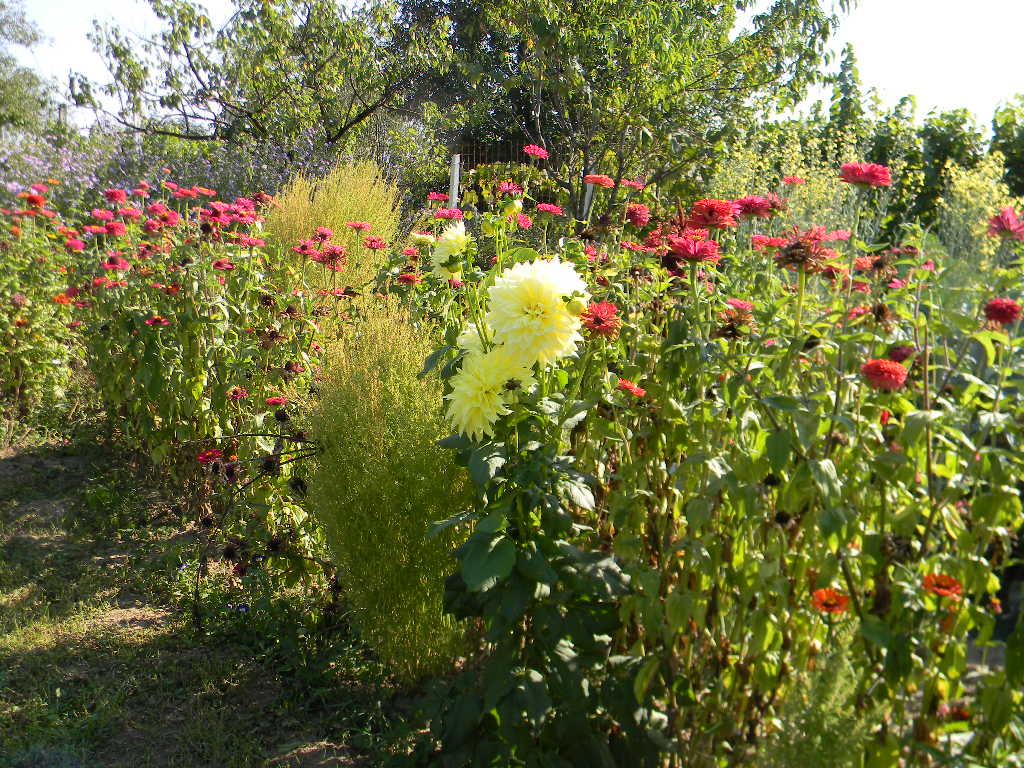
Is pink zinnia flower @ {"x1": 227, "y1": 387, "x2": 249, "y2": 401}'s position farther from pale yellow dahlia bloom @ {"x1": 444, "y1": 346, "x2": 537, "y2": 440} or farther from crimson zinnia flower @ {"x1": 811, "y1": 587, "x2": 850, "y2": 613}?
crimson zinnia flower @ {"x1": 811, "y1": 587, "x2": 850, "y2": 613}

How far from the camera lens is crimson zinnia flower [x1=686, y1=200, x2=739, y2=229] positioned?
5.57ft

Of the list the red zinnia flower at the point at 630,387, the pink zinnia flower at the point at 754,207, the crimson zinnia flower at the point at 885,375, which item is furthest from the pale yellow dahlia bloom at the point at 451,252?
the crimson zinnia flower at the point at 885,375

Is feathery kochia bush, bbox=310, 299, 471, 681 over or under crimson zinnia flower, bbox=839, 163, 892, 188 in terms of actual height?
under

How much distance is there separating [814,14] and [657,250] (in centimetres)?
696

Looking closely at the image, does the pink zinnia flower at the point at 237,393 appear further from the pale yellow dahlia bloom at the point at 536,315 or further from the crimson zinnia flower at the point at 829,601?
the crimson zinnia flower at the point at 829,601

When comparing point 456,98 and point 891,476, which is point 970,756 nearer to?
point 891,476

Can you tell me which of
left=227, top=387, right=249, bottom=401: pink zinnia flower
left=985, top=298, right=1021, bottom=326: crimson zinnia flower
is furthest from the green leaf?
left=227, top=387, right=249, bottom=401: pink zinnia flower

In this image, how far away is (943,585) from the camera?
4.16 ft

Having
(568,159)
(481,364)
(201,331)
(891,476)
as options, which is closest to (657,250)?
(481,364)

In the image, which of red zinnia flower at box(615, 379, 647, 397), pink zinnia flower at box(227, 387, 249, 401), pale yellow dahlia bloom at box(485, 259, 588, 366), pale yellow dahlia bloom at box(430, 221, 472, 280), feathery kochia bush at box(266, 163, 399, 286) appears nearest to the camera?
pale yellow dahlia bloom at box(485, 259, 588, 366)

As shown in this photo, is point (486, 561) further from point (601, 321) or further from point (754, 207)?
point (754, 207)

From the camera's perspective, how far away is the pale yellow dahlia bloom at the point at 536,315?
1.52m

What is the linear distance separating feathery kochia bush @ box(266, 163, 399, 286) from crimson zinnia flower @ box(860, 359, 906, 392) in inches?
149

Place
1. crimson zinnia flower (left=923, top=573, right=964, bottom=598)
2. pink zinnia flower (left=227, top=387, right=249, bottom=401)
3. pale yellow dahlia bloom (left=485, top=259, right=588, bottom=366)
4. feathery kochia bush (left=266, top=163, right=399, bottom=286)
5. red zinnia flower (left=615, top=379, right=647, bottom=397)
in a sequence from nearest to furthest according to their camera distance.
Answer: crimson zinnia flower (left=923, top=573, right=964, bottom=598), pale yellow dahlia bloom (left=485, top=259, right=588, bottom=366), red zinnia flower (left=615, top=379, right=647, bottom=397), pink zinnia flower (left=227, top=387, right=249, bottom=401), feathery kochia bush (left=266, top=163, right=399, bottom=286)
